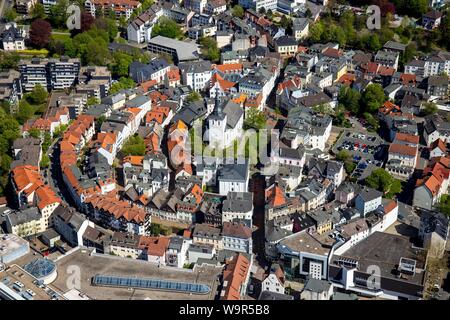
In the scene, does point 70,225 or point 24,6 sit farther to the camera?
point 24,6

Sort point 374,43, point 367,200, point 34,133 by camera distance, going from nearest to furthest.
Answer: point 367,200, point 34,133, point 374,43

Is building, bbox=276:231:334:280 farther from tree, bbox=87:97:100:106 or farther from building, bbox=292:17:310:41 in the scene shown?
building, bbox=292:17:310:41

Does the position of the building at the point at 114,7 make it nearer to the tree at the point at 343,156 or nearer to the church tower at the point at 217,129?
the church tower at the point at 217,129

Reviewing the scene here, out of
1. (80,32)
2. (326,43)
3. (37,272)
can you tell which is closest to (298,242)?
(37,272)

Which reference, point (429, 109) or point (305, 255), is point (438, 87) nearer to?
point (429, 109)

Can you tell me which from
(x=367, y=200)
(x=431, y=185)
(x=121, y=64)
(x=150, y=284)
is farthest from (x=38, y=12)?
(x=431, y=185)

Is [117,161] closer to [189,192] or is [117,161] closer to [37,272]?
[189,192]

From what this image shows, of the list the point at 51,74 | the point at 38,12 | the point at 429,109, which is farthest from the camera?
the point at 38,12
